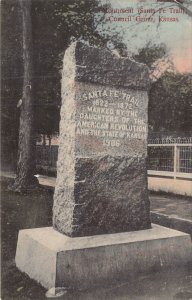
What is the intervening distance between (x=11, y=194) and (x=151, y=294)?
6.27 m

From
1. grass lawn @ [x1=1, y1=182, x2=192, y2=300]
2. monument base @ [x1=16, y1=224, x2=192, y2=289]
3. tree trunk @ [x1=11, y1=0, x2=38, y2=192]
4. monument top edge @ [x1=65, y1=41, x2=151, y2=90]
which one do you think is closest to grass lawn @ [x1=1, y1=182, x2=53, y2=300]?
grass lawn @ [x1=1, y1=182, x2=192, y2=300]

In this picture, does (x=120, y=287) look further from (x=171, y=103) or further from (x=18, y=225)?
(x=171, y=103)

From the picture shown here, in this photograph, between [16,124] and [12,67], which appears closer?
[12,67]

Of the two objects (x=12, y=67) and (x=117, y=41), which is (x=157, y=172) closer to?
(x=117, y=41)

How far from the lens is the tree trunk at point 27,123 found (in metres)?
10.1

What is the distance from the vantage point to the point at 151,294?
11.6ft

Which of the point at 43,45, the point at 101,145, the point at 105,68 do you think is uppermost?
the point at 43,45

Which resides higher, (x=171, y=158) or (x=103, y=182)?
(x=171, y=158)

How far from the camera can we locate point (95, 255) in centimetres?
370

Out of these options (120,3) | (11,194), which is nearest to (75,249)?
(120,3)

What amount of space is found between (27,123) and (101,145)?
6.32 metres

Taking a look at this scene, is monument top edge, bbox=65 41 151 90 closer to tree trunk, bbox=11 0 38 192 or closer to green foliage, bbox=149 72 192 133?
tree trunk, bbox=11 0 38 192

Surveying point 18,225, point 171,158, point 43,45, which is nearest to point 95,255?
point 18,225

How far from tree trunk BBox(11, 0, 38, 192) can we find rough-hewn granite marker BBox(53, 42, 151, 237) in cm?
592
